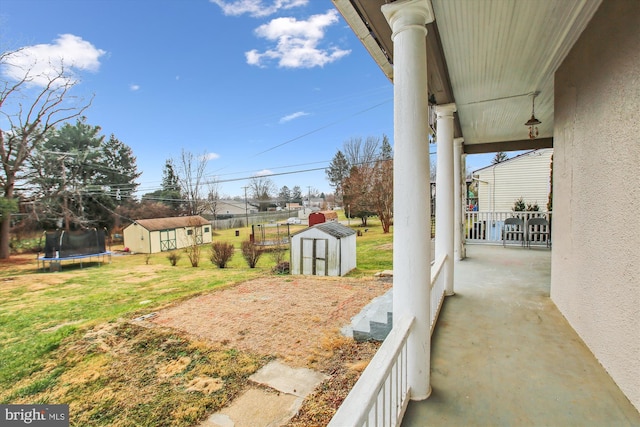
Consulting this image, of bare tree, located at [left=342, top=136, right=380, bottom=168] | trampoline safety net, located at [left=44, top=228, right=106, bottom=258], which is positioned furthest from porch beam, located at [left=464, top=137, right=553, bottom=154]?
bare tree, located at [left=342, top=136, right=380, bottom=168]

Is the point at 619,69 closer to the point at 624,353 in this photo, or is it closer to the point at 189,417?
the point at 624,353

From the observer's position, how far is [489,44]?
2469 millimetres

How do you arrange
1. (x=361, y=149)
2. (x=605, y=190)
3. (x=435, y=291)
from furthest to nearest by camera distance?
(x=361, y=149)
(x=435, y=291)
(x=605, y=190)

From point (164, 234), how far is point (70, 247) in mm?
6188

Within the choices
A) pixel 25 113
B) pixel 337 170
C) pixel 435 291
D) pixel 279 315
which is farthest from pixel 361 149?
pixel 435 291

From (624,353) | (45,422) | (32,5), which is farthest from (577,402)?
(32,5)

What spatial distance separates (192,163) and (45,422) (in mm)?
27752

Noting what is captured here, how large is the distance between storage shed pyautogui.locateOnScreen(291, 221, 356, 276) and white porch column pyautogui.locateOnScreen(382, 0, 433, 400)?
8.67m

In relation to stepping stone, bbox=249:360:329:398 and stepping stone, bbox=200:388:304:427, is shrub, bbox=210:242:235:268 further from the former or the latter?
stepping stone, bbox=200:388:304:427

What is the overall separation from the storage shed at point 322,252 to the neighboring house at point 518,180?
7.08m

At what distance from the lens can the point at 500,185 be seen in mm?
12852

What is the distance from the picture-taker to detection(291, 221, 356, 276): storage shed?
10492 millimetres

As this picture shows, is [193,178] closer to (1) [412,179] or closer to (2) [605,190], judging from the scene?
(1) [412,179]

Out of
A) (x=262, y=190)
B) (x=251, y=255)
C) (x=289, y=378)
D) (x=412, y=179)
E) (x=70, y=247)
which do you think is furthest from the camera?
(x=262, y=190)
